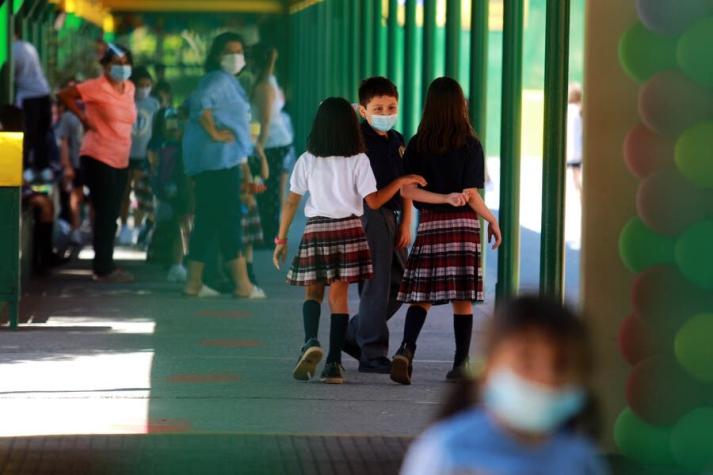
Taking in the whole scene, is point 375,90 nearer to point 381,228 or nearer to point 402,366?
point 381,228

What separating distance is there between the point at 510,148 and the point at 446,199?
313 centimetres

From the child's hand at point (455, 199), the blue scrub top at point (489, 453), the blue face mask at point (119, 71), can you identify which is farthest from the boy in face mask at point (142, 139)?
the blue scrub top at point (489, 453)

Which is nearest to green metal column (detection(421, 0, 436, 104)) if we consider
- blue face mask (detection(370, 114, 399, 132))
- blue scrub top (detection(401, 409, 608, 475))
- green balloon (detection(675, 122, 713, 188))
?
blue face mask (detection(370, 114, 399, 132))

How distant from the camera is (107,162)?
13789 millimetres

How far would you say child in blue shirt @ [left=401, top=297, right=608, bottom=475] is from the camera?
288 cm

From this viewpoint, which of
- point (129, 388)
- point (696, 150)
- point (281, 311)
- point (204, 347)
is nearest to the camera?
point (696, 150)

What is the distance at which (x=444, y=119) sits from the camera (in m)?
8.45

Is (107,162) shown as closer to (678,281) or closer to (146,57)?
(678,281)

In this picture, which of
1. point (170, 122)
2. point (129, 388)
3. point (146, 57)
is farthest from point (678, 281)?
point (146, 57)

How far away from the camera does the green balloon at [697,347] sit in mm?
6012

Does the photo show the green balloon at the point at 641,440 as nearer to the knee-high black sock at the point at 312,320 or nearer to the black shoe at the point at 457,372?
the black shoe at the point at 457,372

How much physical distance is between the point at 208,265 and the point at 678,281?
720cm

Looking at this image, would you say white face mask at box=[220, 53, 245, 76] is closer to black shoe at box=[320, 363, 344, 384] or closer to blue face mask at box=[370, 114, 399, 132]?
blue face mask at box=[370, 114, 399, 132]

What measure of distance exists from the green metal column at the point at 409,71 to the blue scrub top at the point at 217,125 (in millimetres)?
5316
